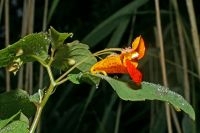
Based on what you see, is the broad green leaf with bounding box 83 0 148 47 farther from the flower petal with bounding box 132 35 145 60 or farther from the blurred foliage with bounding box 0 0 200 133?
the flower petal with bounding box 132 35 145 60

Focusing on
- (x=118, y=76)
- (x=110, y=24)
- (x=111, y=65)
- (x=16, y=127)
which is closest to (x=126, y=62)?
(x=111, y=65)

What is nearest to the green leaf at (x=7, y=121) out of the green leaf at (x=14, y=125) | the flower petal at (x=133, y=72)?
the green leaf at (x=14, y=125)

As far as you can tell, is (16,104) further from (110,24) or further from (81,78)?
(110,24)

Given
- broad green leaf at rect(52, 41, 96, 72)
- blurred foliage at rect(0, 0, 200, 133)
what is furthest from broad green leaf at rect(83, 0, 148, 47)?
broad green leaf at rect(52, 41, 96, 72)

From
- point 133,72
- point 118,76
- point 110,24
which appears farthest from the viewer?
point 118,76

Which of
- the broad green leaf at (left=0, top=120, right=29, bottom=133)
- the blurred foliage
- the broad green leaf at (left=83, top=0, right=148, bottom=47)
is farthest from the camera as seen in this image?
the blurred foliage

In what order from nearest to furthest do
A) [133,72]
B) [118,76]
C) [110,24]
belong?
1. [133,72]
2. [110,24]
3. [118,76]

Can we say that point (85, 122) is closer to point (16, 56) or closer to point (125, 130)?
point (125, 130)

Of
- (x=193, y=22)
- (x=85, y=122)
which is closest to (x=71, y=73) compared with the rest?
(x=193, y=22)
